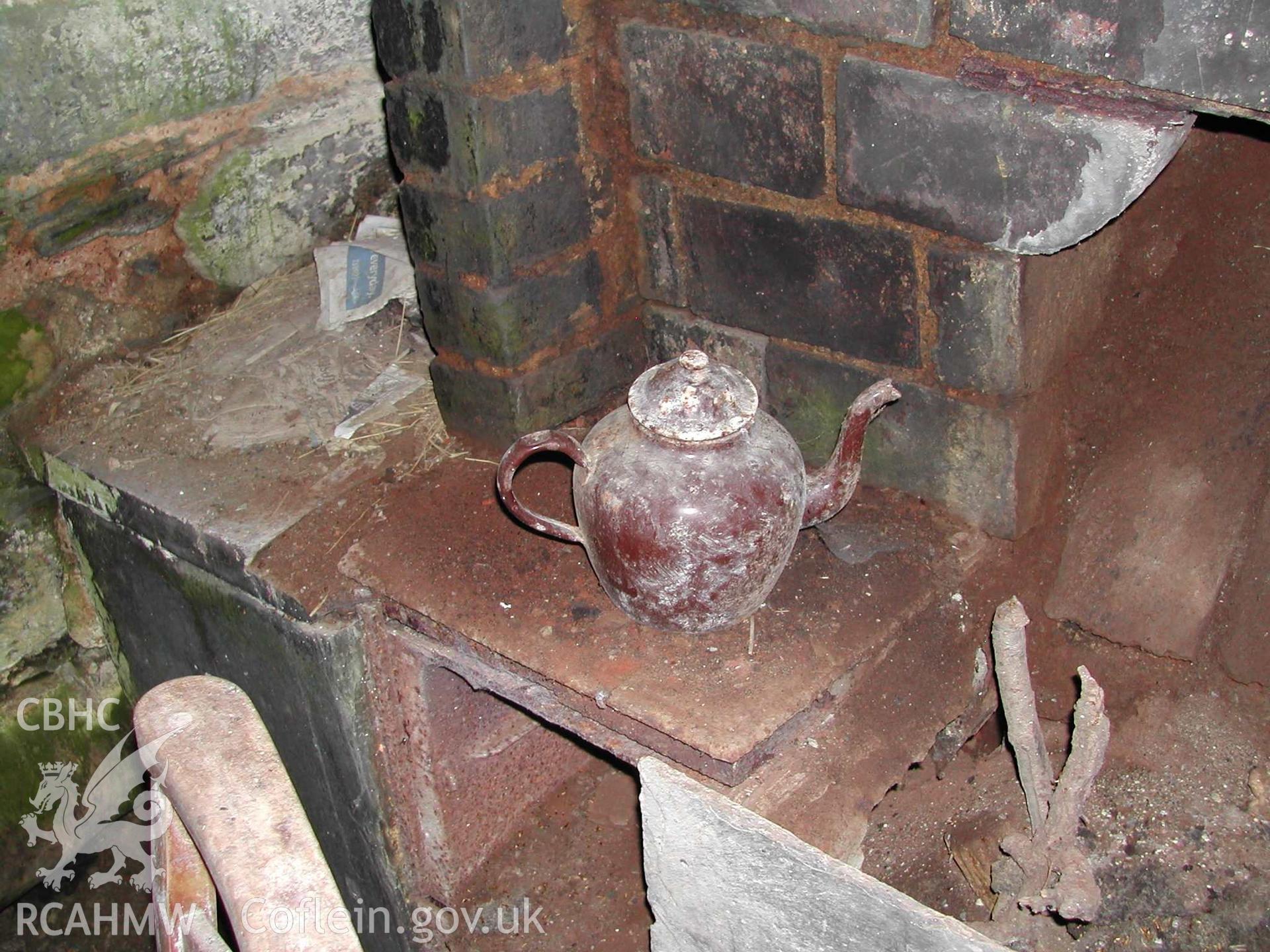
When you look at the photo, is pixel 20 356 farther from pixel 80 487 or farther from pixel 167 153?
pixel 167 153

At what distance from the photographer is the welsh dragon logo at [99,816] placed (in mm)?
3260

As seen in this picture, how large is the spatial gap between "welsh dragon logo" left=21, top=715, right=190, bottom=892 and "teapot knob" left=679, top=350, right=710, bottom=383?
204 centimetres

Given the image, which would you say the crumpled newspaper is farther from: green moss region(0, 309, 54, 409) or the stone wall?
green moss region(0, 309, 54, 409)

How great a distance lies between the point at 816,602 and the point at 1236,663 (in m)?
0.81

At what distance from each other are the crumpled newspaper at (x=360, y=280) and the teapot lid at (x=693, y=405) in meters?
1.42

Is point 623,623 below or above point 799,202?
below

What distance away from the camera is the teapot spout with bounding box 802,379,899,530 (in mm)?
2246

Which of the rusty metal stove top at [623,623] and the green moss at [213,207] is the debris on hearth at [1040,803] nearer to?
the rusty metal stove top at [623,623]

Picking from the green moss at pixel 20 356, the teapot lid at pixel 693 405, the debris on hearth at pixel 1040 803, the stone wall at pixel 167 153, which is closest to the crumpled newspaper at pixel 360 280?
the stone wall at pixel 167 153

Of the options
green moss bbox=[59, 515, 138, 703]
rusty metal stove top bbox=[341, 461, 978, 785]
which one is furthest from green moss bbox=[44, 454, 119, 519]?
rusty metal stove top bbox=[341, 461, 978, 785]

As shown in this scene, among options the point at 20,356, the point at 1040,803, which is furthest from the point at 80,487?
the point at 1040,803

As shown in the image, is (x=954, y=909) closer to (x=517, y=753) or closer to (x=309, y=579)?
(x=517, y=753)

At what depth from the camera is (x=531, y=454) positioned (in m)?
2.25

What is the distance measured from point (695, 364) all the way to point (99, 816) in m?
2.32
